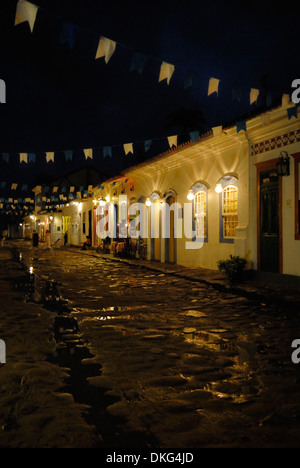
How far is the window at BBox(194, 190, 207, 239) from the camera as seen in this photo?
1676 centimetres

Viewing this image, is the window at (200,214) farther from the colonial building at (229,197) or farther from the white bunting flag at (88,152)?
the white bunting flag at (88,152)

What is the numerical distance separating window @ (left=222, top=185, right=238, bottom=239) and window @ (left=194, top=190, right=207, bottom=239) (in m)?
1.29

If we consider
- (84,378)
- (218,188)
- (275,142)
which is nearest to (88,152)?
(218,188)

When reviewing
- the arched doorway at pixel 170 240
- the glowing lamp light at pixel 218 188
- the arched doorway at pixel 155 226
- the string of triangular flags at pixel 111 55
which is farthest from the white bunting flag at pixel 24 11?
the arched doorway at pixel 155 226

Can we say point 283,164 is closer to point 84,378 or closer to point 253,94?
point 253,94

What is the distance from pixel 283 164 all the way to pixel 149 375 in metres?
8.75

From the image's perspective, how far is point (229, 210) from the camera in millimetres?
15094

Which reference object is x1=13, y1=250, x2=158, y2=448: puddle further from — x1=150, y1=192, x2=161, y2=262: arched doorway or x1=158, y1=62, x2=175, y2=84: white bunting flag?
x1=150, y1=192, x2=161, y2=262: arched doorway

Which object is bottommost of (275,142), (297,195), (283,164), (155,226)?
(155,226)

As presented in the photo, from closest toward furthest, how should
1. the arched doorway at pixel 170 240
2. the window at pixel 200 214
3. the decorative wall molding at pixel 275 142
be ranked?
the decorative wall molding at pixel 275 142, the window at pixel 200 214, the arched doorway at pixel 170 240

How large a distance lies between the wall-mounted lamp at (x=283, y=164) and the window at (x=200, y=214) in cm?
501

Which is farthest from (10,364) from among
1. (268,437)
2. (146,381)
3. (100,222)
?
(100,222)

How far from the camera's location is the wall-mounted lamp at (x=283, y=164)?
461 inches

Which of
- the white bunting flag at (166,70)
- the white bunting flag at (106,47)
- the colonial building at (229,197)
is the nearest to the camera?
the white bunting flag at (106,47)
